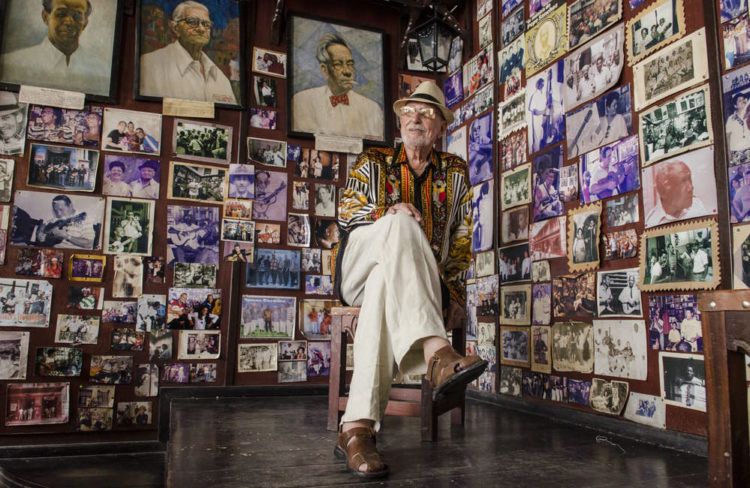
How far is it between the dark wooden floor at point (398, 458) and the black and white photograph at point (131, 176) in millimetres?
1378

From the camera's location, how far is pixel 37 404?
3068mm

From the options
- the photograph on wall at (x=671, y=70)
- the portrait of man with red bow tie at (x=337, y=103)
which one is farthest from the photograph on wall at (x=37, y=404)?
the photograph on wall at (x=671, y=70)

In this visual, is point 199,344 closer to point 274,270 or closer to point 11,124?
point 274,270

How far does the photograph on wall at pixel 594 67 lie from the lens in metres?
2.48

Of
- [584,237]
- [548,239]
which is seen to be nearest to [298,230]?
[548,239]

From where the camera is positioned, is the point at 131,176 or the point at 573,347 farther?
the point at 131,176

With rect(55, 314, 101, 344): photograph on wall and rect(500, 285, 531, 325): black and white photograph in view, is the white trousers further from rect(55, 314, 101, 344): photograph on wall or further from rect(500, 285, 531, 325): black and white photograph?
rect(55, 314, 101, 344): photograph on wall

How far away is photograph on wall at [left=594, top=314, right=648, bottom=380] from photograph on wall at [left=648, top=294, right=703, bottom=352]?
6 centimetres

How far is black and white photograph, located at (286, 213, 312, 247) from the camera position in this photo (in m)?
3.72

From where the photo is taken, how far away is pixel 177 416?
2.67 metres

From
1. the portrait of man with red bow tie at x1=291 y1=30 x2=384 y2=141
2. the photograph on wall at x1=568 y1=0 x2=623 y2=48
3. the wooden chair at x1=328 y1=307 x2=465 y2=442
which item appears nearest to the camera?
the wooden chair at x1=328 y1=307 x2=465 y2=442

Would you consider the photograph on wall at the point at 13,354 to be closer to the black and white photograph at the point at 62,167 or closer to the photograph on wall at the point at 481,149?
the black and white photograph at the point at 62,167

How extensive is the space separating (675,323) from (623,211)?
0.53 metres

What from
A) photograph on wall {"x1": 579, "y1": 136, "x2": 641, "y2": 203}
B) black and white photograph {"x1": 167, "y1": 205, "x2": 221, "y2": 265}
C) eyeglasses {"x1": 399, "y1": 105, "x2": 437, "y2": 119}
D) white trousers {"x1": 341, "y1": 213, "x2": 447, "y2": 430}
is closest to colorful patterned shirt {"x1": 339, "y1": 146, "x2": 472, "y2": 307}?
eyeglasses {"x1": 399, "y1": 105, "x2": 437, "y2": 119}
